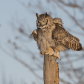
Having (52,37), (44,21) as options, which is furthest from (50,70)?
(44,21)

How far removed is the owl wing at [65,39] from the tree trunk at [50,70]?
0.50 m

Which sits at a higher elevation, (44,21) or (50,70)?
(44,21)

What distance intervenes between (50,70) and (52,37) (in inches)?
33.4

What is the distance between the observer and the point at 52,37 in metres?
4.58

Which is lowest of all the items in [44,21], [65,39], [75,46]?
[75,46]

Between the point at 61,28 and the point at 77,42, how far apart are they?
1.75 feet

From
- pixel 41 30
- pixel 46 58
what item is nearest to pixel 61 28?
pixel 41 30

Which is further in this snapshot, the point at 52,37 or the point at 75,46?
the point at 52,37

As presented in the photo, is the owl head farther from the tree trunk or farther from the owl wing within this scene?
the tree trunk

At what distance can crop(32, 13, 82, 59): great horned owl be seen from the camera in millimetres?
4504

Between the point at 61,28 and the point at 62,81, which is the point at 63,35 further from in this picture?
the point at 62,81

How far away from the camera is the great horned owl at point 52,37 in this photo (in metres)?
4.50

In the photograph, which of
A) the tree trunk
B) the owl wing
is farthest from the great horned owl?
A: the tree trunk

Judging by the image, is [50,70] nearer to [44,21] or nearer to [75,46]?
[75,46]
